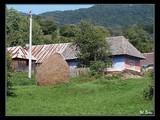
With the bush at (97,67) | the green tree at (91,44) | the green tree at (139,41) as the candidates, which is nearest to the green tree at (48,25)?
the green tree at (139,41)

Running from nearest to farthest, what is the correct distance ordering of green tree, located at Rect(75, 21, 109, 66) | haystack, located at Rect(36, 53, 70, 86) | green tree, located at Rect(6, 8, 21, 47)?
haystack, located at Rect(36, 53, 70, 86), green tree, located at Rect(75, 21, 109, 66), green tree, located at Rect(6, 8, 21, 47)

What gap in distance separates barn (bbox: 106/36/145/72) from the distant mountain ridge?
12451 millimetres

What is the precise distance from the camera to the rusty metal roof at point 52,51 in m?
→ 19.0

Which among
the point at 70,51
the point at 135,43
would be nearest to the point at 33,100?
the point at 70,51

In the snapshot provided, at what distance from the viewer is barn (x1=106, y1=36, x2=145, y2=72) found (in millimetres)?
17984

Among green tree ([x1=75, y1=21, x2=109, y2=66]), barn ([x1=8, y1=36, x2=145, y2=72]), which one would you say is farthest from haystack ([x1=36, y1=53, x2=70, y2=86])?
barn ([x1=8, y1=36, x2=145, y2=72])

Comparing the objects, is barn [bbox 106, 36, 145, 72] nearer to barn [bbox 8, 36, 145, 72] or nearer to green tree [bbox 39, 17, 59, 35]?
barn [bbox 8, 36, 145, 72]

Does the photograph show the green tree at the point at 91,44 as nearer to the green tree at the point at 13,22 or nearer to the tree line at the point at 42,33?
the tree line at the point at 42,33

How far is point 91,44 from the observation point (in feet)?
51.7

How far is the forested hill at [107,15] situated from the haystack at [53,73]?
1940 cm

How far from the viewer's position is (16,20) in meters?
26.4

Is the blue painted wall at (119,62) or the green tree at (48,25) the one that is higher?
the green tree at (48,25)

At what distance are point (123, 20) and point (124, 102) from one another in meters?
32.3
